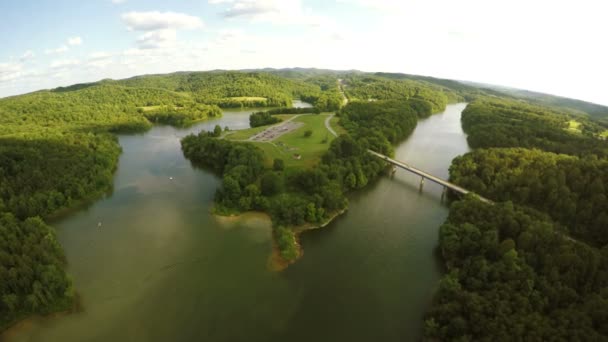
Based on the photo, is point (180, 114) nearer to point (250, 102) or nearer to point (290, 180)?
point (250, 102)

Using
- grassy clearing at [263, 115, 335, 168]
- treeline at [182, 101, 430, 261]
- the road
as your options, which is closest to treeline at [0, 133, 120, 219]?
treeline at [182, 101, 430, 261]

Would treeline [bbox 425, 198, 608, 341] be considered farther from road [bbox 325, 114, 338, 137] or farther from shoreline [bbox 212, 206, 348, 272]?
road [bbox 325, 114, 338, 137]

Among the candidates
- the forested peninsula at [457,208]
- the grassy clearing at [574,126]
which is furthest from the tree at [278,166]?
the grassy clearing at [574,126]

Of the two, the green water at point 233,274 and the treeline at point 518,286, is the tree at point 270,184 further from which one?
the treeline at point 518,286

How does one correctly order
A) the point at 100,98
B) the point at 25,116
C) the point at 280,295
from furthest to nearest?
the point at 100,98 → the point at 25,116 → the point at 280,295

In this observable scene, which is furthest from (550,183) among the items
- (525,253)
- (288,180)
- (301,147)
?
(301,147)

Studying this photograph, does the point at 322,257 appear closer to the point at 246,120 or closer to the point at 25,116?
the point at 246,120

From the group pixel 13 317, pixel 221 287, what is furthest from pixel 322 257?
pixel 13 317
